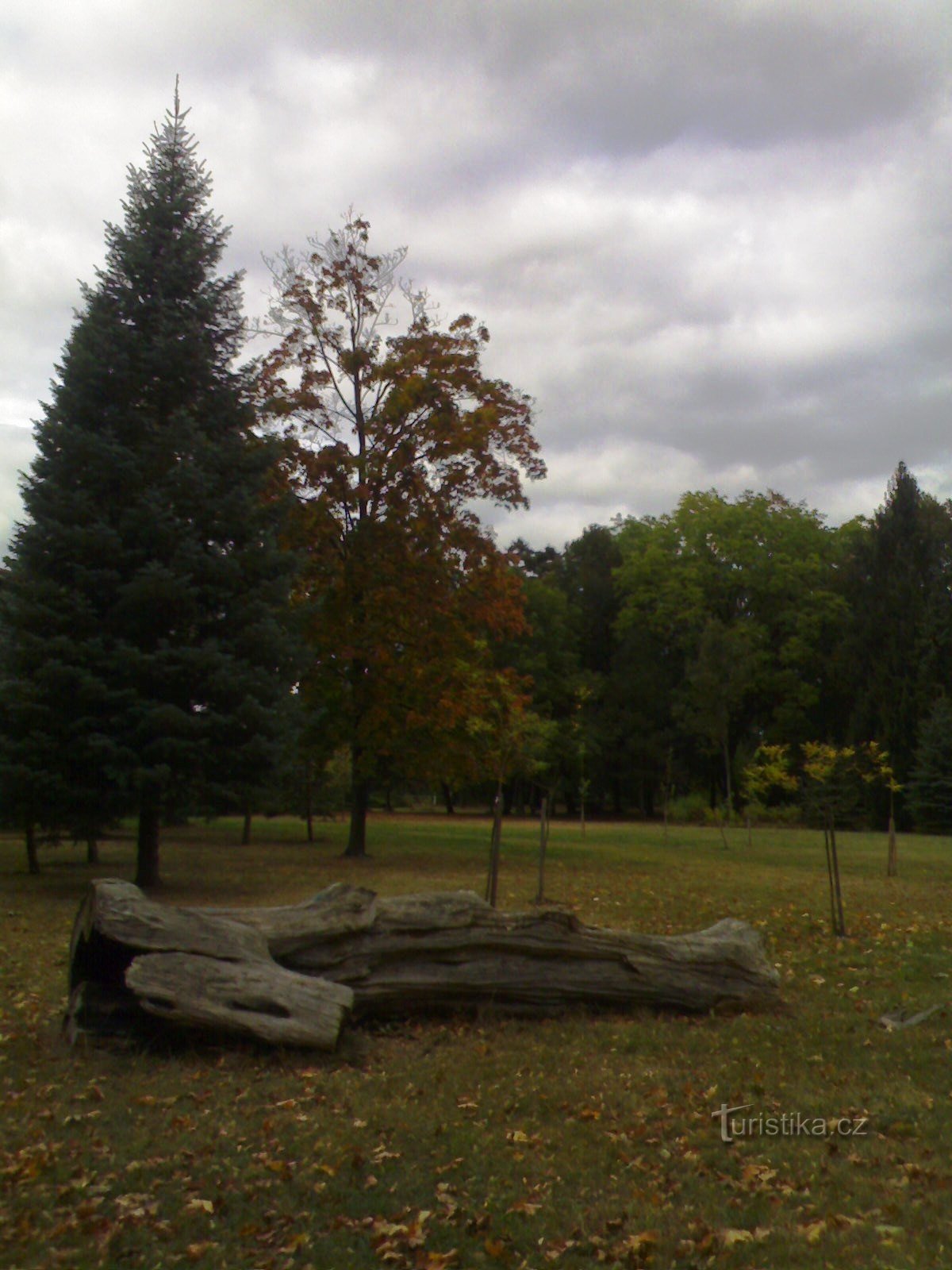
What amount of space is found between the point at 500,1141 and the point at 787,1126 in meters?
1.57

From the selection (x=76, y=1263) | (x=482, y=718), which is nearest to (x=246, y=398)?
(x=482, y=718)

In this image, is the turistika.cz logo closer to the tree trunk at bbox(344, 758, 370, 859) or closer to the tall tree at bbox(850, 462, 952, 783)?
the tree trunk at bbox(344, 758, 370, 859)

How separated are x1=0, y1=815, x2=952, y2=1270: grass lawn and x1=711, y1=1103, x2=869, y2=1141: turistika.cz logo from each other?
0.05 meters

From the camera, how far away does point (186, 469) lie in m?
15.5

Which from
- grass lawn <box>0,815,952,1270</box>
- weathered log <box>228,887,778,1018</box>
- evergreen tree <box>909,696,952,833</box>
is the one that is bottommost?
grass lawn <box>0,815,952,1270</box>

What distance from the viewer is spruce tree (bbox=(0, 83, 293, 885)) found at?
594 inches

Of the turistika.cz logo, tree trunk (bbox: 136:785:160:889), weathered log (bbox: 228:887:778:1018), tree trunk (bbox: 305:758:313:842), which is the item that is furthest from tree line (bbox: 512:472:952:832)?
the turistika.cz logo

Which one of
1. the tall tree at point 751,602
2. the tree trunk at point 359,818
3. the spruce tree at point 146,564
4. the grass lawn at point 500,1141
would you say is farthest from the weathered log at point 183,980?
the tall tree at point 751,602

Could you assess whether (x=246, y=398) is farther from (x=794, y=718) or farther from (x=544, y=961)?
(x=794, y=718)

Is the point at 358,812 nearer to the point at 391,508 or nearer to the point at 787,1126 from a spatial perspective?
the point at 391,508

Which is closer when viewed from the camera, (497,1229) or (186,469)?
(497,1229)

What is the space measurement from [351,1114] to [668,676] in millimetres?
50031

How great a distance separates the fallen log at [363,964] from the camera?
23.1 ft

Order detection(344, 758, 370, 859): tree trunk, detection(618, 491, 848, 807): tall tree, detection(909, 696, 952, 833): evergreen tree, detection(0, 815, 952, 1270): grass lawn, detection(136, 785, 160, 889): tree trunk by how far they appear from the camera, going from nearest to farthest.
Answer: detection(0, 815, 952, 1270): grass lawn → detection(136, 785, 160, 889): tree trunk → detection(344, 758, 370, 859): tree trunk → detection(909, 696, 952, 833): evergreen tree → detection(618, 491, 848, 807): tall tree
